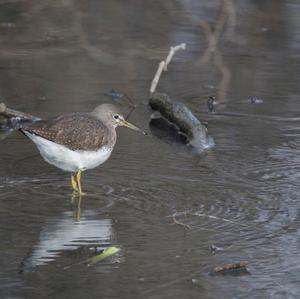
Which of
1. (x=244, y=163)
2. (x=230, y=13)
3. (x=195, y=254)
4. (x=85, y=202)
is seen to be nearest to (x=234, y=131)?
(x=244, y=163)

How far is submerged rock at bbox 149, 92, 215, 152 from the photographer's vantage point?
8531 millimetres

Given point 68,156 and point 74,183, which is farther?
point 74,183

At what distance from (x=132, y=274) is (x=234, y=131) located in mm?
3371

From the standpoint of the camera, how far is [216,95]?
33.0 feet

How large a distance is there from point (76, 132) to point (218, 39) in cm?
528

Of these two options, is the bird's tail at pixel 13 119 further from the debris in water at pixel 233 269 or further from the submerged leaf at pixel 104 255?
the debris in water at pixel 233 269

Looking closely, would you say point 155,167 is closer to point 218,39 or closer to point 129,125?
point 129,125

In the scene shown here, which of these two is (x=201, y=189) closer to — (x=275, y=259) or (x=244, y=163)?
(x=244, y=163)

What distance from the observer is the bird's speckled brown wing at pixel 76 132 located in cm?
733

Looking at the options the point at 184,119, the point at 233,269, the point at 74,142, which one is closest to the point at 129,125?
the point at 184,119

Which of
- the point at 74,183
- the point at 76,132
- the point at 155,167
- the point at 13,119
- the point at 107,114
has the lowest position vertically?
the point at 13,119

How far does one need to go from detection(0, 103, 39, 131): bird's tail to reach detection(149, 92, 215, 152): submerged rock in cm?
116

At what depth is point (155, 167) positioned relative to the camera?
25.9ft

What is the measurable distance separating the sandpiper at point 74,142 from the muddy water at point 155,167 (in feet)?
0.65
